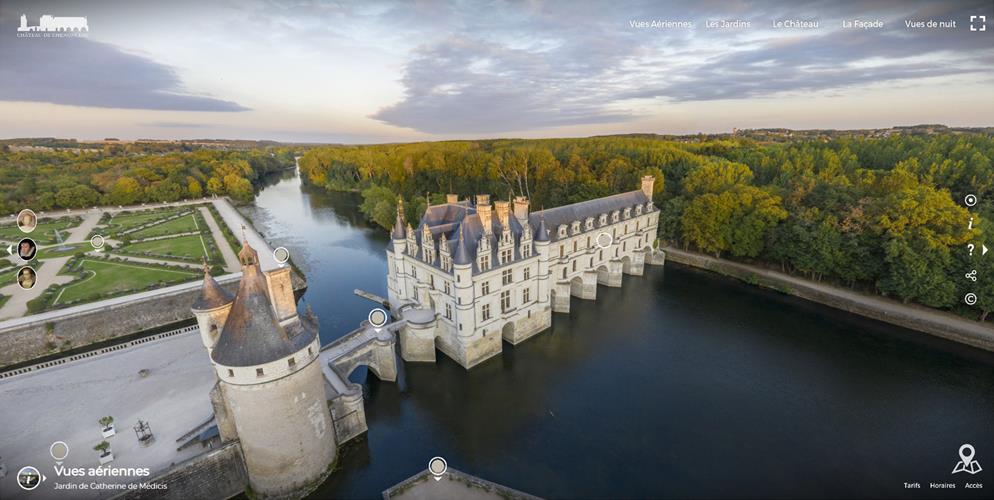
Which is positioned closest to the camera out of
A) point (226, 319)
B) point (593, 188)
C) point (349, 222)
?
point (226, 319)

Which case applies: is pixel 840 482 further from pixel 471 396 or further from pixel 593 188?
pixel 593 188

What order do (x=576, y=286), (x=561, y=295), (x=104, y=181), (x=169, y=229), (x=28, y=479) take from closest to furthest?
(x=28, y=479)
(x=561, y=295)
(x=576, y=286)
(x=169, y=229)
(x=104, y=181)

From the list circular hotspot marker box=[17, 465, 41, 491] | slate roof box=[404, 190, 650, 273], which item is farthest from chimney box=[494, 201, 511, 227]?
circular hotspot marker box=[17, 465, 41, 491]

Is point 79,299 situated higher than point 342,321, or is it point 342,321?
point 79,299

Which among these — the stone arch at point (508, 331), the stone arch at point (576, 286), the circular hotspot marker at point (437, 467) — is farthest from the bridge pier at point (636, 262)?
the circular hotspot marker at point (437, 467)

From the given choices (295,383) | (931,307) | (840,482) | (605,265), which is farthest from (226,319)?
(931,307)

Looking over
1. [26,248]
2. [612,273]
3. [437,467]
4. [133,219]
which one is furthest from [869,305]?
[133,219]

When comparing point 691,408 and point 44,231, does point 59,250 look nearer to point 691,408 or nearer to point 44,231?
point 44,231
